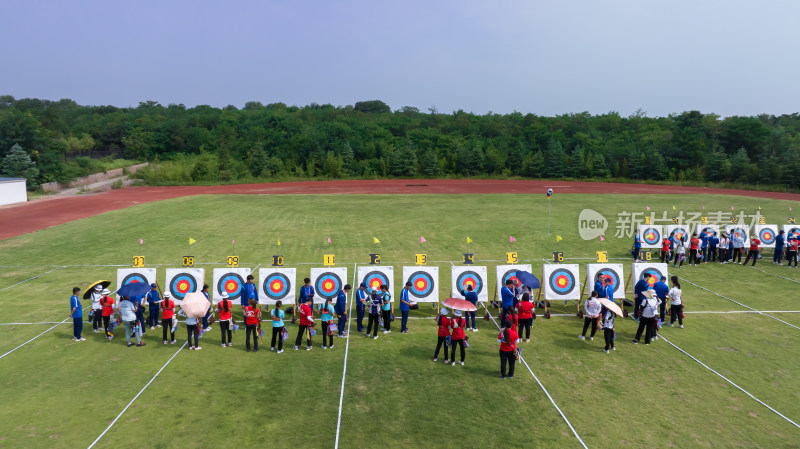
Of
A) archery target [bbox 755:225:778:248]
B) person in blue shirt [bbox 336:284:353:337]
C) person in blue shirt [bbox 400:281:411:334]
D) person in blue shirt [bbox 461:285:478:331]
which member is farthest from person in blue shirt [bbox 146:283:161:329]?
archery target [bbox 755:225:778:248]

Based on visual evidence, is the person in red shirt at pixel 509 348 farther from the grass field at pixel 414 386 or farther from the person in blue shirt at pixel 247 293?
the person in blue shirt at pixel 247 293

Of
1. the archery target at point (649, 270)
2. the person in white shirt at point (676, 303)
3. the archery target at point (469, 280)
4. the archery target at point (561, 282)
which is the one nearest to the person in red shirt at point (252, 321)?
the archery target at point (469, 280)

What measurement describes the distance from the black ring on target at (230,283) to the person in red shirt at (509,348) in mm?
9441

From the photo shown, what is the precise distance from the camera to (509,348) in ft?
35.9

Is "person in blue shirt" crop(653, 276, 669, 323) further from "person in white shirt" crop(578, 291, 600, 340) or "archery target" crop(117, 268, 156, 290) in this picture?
"archery target" crop(117, 268, 156, 290)

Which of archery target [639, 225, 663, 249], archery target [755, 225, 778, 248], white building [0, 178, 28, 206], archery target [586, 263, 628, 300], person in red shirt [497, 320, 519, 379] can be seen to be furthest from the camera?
white building [0, 178, 28, 206]

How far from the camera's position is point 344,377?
11312 millimetres

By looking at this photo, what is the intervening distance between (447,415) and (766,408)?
6.82 m

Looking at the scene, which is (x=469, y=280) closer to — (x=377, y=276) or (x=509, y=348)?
(x=377, y=276)

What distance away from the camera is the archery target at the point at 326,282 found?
52.5 ft

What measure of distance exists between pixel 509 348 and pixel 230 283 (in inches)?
395

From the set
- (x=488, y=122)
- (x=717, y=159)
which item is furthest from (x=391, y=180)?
(x=717, y=159)

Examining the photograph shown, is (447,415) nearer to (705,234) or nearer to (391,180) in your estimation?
(705,234)

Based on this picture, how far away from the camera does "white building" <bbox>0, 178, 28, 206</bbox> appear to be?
4184 cm
